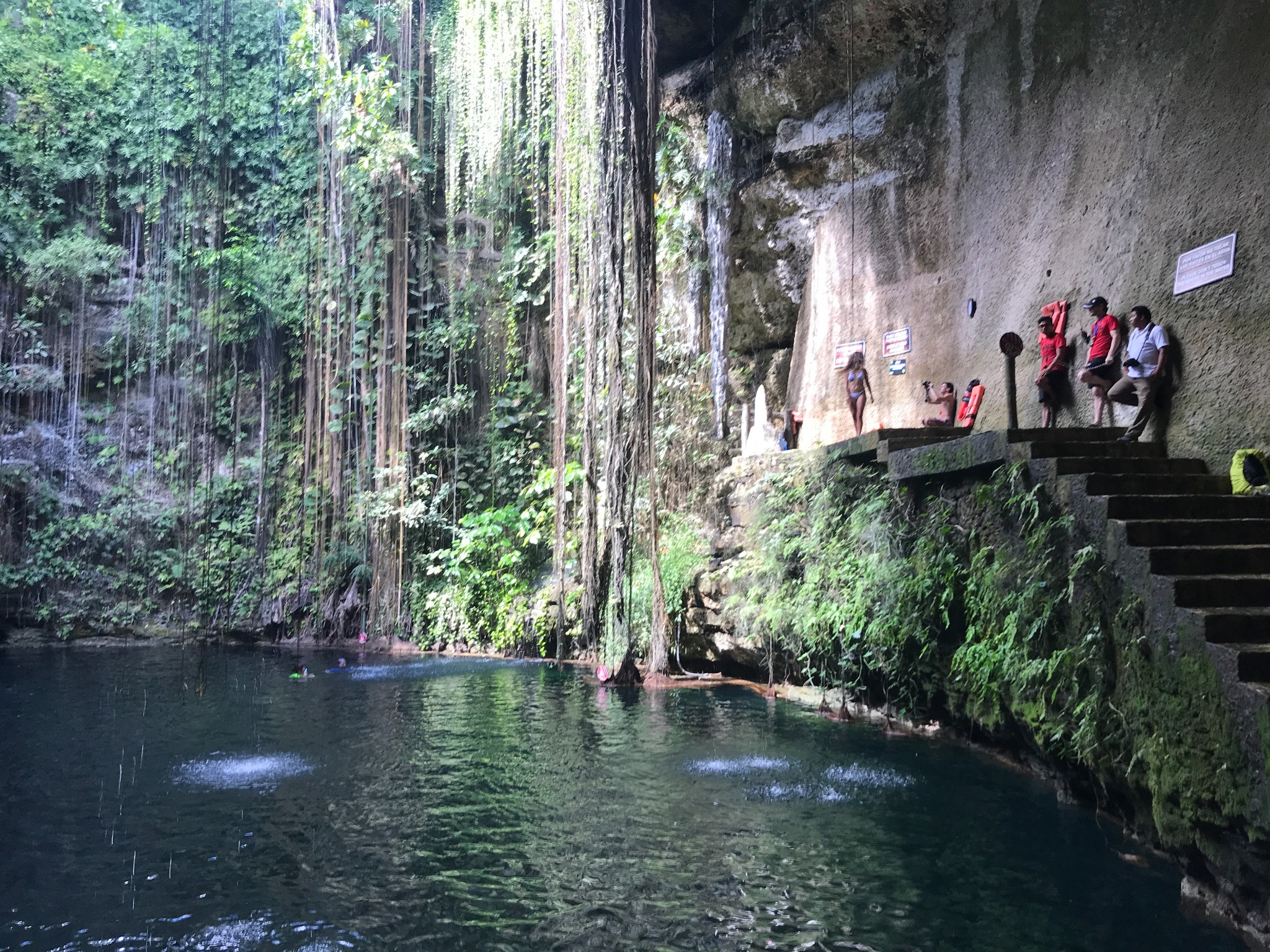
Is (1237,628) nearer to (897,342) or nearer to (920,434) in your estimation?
(920,434)

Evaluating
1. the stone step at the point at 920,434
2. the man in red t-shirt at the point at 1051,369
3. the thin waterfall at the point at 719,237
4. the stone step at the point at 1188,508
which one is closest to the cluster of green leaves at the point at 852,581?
the stone step at the point at 920,434

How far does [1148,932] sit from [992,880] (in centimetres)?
79

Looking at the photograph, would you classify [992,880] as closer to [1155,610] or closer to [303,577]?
[1155,610]

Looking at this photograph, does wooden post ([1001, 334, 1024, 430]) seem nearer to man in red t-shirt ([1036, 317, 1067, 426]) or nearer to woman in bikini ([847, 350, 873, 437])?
man in red t-shirt ([1036, 317, 1067, 426])

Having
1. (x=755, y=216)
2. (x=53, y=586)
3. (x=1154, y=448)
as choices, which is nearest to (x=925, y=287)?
(x=755, y=216)

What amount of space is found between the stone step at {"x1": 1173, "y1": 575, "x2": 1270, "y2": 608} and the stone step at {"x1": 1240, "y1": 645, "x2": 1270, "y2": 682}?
1.79 feet

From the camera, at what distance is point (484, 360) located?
1770 centimetres

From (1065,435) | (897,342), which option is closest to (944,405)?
(897,342)

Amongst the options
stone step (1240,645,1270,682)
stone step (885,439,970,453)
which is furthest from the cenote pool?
stone step (885,439,970,453)

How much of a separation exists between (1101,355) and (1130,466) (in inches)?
67.2

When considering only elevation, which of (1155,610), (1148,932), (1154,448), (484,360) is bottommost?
(1148,932)

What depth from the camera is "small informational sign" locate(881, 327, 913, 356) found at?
11578 millimetres

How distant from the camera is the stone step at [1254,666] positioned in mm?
4043

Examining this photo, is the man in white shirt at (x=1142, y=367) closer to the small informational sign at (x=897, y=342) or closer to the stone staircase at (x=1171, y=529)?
the stone staircase at (x=1171, y=529)
